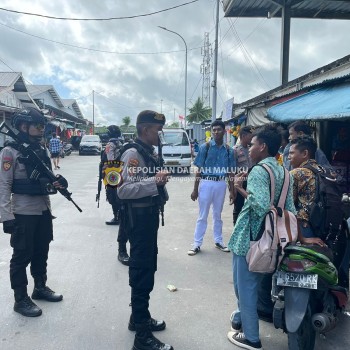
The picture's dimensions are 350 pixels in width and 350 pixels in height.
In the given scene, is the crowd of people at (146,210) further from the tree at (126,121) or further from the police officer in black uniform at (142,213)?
the tree at (126,121)

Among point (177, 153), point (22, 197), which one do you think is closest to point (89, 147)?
point (177, 153)

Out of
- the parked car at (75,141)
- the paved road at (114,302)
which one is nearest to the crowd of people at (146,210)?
the paved road at (114,302)

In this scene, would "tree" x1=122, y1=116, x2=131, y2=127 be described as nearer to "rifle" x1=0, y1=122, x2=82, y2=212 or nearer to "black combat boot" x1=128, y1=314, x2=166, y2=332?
"rifle" x1=0, y1=122, x2=82, y2=212

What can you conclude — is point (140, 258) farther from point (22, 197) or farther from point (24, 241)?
point (22, 197)

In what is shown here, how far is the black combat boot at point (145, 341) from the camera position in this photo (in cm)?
279

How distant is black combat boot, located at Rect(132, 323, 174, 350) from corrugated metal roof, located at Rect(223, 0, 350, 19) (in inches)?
489

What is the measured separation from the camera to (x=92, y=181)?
501 inches

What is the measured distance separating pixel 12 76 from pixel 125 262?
→ 24.4 metres

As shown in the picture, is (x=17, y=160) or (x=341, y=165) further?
(x=341, y=165)

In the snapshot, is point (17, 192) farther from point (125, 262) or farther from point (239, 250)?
point (239, 250)

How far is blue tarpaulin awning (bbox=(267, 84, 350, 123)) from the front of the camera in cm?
425

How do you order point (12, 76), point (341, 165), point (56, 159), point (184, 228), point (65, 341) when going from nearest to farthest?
point (65, 341), point (341, 165), point (184, 228), point (56, 159), point (12, 76)

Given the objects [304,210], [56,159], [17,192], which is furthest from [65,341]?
[56,159]

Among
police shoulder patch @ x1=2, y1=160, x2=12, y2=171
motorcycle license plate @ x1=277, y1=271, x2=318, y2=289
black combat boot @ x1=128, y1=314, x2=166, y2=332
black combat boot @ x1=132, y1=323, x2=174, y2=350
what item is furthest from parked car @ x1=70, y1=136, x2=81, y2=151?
motorcycle license plate @ x1=277, y1=271, x2=318, y2=289
